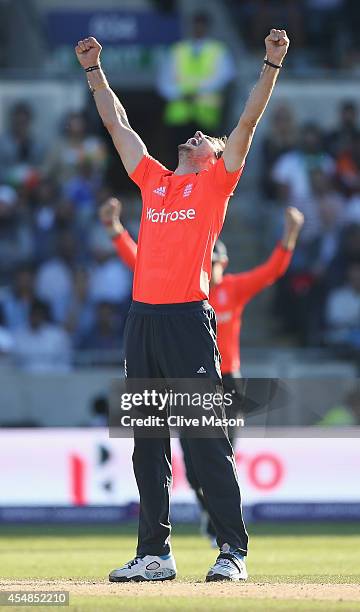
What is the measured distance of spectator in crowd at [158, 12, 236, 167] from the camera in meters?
19.4

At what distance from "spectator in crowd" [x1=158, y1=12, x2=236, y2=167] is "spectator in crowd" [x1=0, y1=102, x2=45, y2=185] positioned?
6.27ft

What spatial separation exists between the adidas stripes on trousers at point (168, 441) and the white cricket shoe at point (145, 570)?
0.04 metres

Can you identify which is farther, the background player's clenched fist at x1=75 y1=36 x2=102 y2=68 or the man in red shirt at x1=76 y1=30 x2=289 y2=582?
the background player's clenched fist at x1=75 y1=36 x2=102 y2=68

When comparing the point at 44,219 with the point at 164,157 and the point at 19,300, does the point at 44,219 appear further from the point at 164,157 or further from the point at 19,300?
the point at 164,157

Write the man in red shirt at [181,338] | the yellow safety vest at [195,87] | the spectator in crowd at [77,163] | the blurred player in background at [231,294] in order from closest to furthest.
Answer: the man in red shirt at [181,338] → the blurred player in background at [231,294] → the spectator in crowd at [77,163] → the yellow safety vest at [195,87]

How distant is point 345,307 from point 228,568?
880 centimetres

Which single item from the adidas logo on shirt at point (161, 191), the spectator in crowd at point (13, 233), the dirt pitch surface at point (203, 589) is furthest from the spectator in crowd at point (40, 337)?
the dirt pitch surface at point (203, 589)

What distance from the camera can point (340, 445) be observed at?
14.1m

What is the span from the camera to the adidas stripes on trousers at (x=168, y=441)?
7852mm

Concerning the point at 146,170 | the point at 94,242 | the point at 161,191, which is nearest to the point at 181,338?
the point at 161,191

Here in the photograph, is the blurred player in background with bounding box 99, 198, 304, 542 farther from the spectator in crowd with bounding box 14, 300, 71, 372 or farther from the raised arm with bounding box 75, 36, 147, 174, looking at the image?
the spectator in crowd with bounding box 14, 300, 71, 372

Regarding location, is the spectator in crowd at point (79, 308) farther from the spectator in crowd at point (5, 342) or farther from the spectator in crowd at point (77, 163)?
the spectator in crowd at point (77, 163)

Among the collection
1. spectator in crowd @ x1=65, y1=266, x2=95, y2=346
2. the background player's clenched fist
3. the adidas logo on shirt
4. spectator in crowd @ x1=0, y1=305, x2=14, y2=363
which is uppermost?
the background player's clenched fist

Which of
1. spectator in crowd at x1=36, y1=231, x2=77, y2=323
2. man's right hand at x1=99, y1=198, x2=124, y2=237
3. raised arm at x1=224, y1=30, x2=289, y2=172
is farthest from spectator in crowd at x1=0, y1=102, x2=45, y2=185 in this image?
raised arm at x1=224, y1=30, x2=289, y2=172
